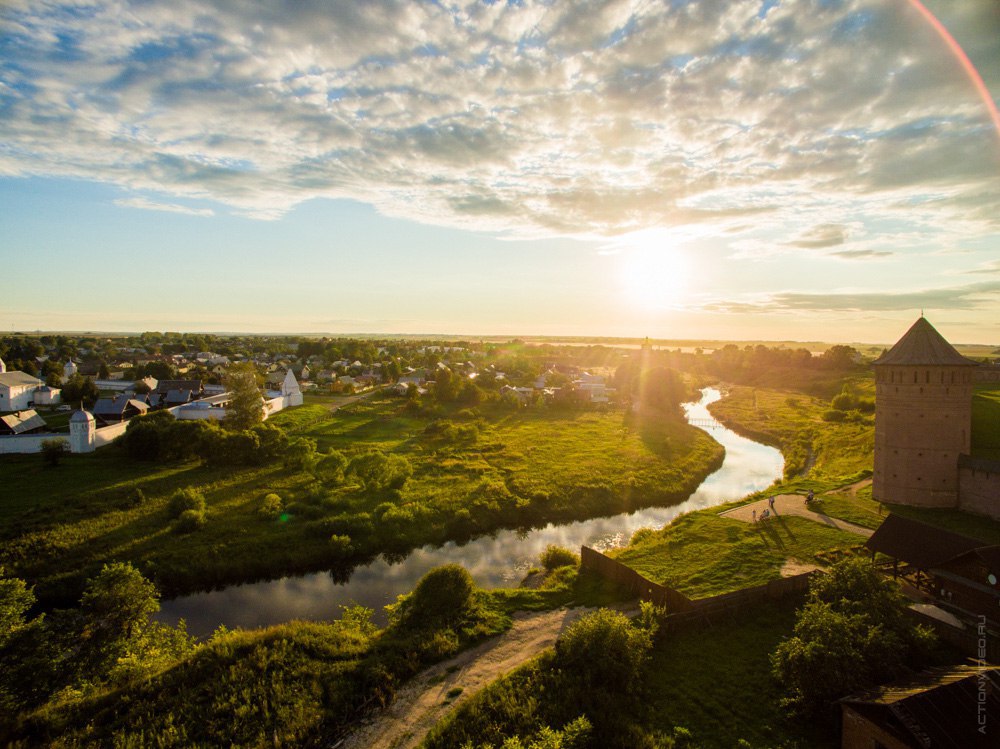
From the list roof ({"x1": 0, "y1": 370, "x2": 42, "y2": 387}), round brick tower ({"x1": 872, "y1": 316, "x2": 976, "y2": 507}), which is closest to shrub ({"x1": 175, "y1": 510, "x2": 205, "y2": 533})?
round brick tower ({"x1": 872, "y1": 316, "x2": 976, "y2": 507})

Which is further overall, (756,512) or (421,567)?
(756,512)

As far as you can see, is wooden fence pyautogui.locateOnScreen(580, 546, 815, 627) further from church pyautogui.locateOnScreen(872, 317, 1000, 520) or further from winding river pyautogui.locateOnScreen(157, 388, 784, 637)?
church pyautogui.locateOnScreen(872, 317, 1000, 520)

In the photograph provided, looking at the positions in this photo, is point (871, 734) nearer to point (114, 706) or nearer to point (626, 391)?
point (114, 706)

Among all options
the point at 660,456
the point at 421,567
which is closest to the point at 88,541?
the point at 421,567

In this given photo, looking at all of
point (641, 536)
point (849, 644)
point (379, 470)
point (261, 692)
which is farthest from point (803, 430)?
point (261, 692)

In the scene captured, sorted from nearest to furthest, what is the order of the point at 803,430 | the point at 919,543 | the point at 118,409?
the point at 919,543 < the point at 118,409 < the point at 803,430

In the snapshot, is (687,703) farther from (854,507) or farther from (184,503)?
(184,503)
